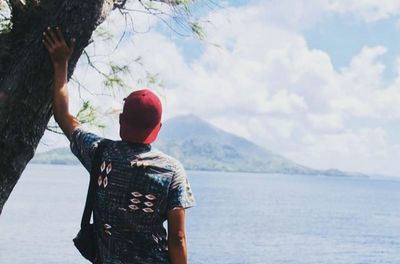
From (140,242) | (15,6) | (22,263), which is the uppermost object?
(15,6)

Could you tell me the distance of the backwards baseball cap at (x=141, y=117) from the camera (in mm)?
2453

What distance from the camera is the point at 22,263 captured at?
36.4 metres

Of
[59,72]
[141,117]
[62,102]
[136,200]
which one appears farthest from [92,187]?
[59,72]

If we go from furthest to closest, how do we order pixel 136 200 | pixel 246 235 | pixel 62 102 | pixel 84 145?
pixel 246 235 < pixel 62 102 < pixel 84 145 < pixel 136 200

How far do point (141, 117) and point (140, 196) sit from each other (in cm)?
30

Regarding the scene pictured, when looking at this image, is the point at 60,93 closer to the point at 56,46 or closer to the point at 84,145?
the point at 56,46

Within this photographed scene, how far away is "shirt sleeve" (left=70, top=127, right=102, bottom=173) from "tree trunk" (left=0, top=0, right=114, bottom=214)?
33 cm

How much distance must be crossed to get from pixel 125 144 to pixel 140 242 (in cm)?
38

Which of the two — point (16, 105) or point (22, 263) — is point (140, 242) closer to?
point (16, 105)

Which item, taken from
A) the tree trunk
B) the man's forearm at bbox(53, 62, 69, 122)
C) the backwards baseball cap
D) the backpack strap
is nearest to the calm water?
the tree trunk

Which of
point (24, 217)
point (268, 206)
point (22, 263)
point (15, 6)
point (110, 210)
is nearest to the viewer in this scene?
point (110, 210)

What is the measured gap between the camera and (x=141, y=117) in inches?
96.4

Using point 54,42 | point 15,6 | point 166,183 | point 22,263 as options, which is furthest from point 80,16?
point 22,263

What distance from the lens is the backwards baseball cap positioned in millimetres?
2453
